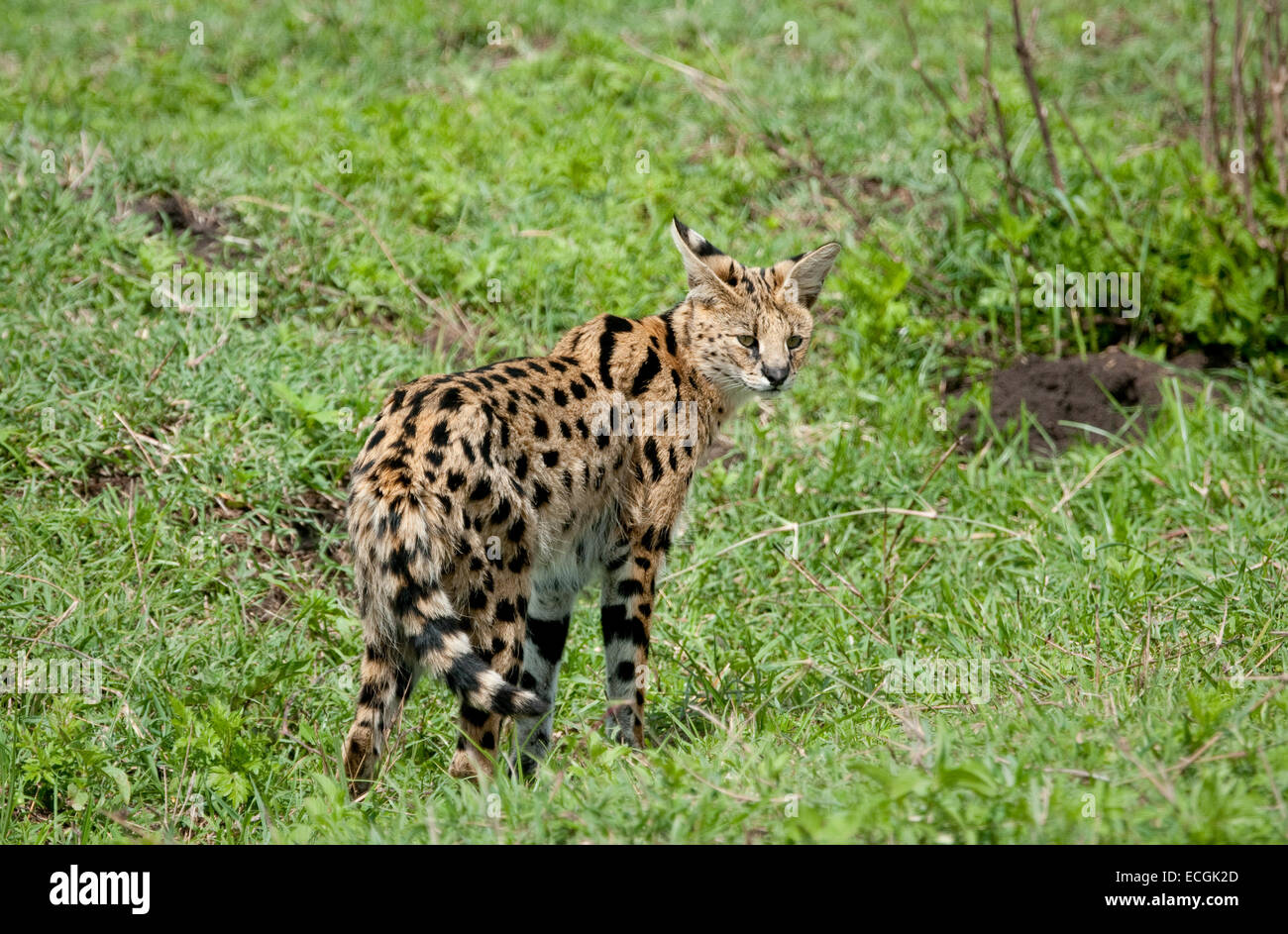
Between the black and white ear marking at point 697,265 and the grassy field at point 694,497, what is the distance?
1.29 meters

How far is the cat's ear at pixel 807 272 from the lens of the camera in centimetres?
571

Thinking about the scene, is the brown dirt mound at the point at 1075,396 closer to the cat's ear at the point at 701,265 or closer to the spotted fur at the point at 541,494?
the spotted fur at the point at 541,494

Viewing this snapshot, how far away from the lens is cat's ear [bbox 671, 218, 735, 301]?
5480 mm

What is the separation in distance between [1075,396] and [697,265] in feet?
10.2

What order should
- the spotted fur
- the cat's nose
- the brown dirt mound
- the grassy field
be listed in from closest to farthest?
the grassy field → the spotted fur → the cat's nose → the brown dirt mound

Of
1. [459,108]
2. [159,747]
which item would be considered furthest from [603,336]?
[459,108]

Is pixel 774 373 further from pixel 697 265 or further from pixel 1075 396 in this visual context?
pixel 1075 396

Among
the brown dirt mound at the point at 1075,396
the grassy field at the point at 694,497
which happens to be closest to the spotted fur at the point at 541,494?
the grassy field at the point at 694,497

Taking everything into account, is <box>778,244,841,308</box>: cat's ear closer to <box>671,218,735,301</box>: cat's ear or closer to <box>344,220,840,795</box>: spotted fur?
<box>344,220,840,795</box>: spotted fur

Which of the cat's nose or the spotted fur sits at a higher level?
the cat's nose

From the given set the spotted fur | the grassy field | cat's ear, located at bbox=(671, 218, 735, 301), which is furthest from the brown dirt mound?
cat's ear, located at bbox=(671, 218, 735, 301)

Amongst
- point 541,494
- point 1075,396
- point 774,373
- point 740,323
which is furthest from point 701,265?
point 1075,396

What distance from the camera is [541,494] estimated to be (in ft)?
15.1

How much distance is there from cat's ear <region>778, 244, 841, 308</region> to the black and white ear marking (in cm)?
36
